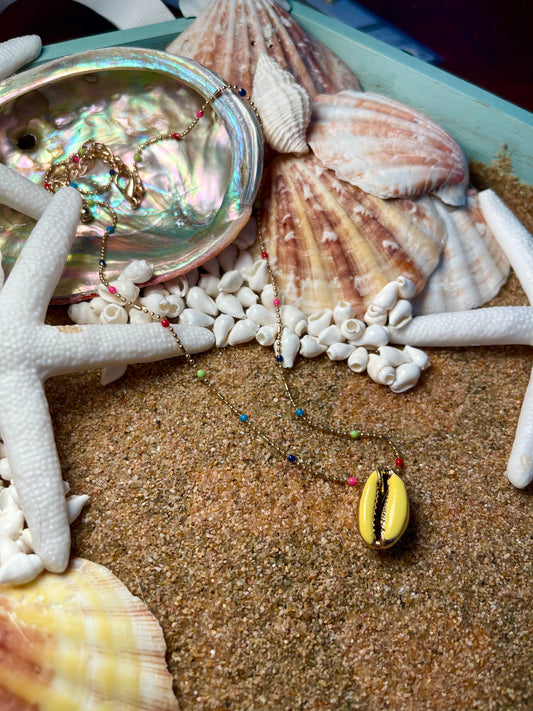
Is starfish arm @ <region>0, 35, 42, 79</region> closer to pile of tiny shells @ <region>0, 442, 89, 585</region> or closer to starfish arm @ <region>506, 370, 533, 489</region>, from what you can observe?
pile of tiny shells @ <region>0, 442, 89, 585</region>

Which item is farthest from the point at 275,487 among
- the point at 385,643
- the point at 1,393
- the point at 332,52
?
the point at 332,52

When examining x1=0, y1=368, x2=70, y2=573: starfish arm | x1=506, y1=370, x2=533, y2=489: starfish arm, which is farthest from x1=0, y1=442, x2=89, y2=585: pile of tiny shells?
x1=506, y1=370, x2=533, y2=489: starfish arm

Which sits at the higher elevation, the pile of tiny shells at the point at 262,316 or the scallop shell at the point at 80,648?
the pile of tiny shells at the point at 262,316

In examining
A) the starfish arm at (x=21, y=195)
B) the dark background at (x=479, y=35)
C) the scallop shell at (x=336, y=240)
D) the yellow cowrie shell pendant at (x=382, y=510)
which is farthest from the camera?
the dark background at (x=479, y=35)

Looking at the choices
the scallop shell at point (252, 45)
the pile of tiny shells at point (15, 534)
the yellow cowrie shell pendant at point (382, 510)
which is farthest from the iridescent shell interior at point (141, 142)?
the yellow cowrie shell pendant at point (382, 510)

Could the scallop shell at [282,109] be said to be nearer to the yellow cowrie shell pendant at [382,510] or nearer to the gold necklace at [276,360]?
the gold necklace at [276,360]

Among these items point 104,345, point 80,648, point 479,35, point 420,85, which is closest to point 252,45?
point 420,85

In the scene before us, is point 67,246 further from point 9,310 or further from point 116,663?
point 116,663
